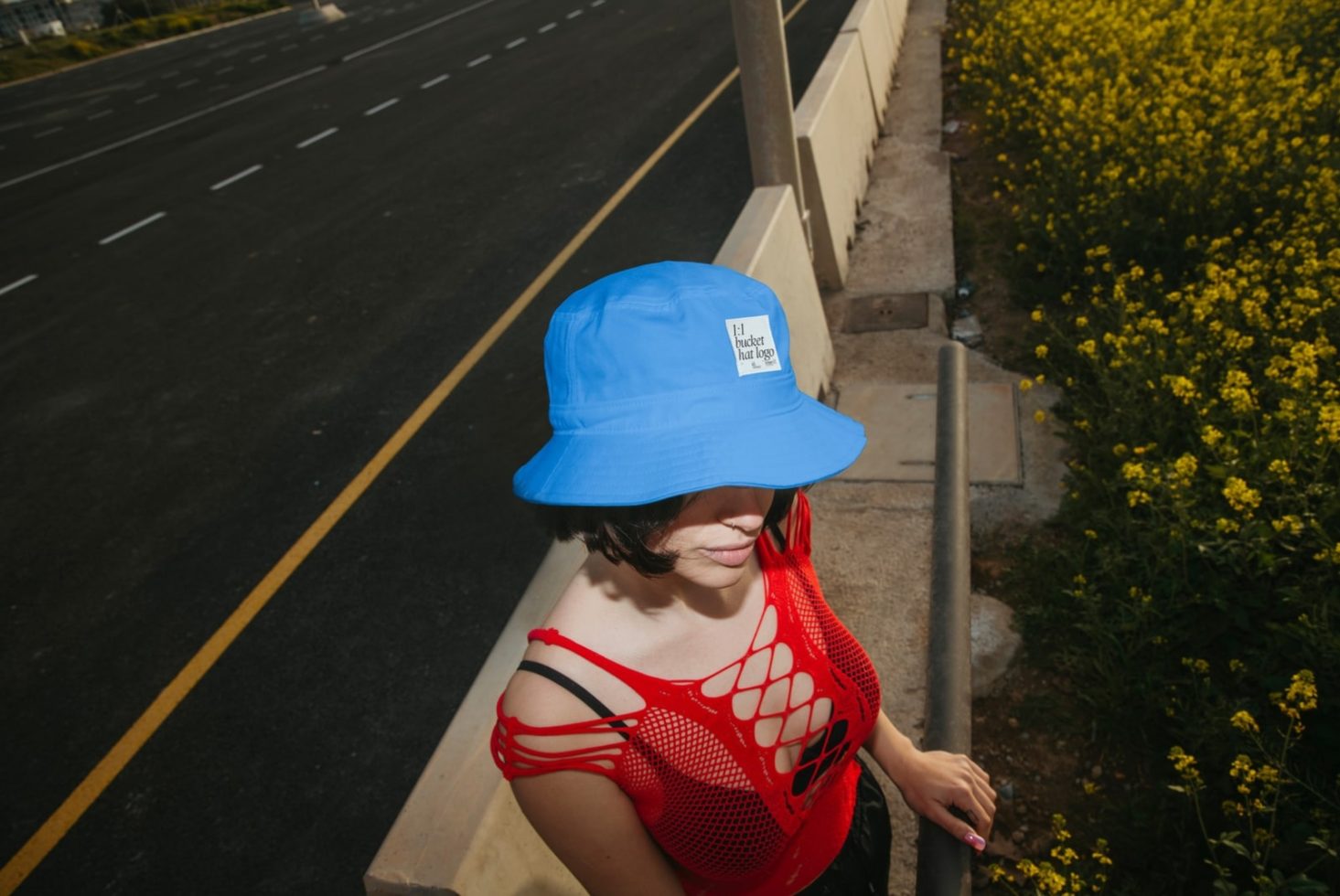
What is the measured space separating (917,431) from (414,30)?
2201 cm

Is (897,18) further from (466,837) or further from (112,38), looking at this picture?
(112,38)

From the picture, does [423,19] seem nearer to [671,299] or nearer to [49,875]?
[49,875]

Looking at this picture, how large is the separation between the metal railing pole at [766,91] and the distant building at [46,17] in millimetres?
46040

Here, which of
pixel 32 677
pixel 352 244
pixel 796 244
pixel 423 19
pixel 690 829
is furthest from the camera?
pixel 423 19

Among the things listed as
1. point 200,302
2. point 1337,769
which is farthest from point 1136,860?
point 200,302

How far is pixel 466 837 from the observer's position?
1867 millimetres

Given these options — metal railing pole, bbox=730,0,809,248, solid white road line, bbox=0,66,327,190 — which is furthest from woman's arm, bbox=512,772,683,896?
solid white road line, bbox=0,66,327,190

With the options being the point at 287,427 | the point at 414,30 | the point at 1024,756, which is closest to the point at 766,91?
the point at 287,427

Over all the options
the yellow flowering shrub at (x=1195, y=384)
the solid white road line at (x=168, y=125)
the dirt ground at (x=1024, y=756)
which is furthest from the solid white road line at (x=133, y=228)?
the dirt ground at (x=1024, y=756)

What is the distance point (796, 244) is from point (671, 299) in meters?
3.95

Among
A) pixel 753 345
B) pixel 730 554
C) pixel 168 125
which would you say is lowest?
pixel 168 125

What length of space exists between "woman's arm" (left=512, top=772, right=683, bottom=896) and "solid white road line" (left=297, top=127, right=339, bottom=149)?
1384cm

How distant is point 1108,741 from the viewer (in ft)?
10.8

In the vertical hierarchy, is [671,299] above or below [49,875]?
above
